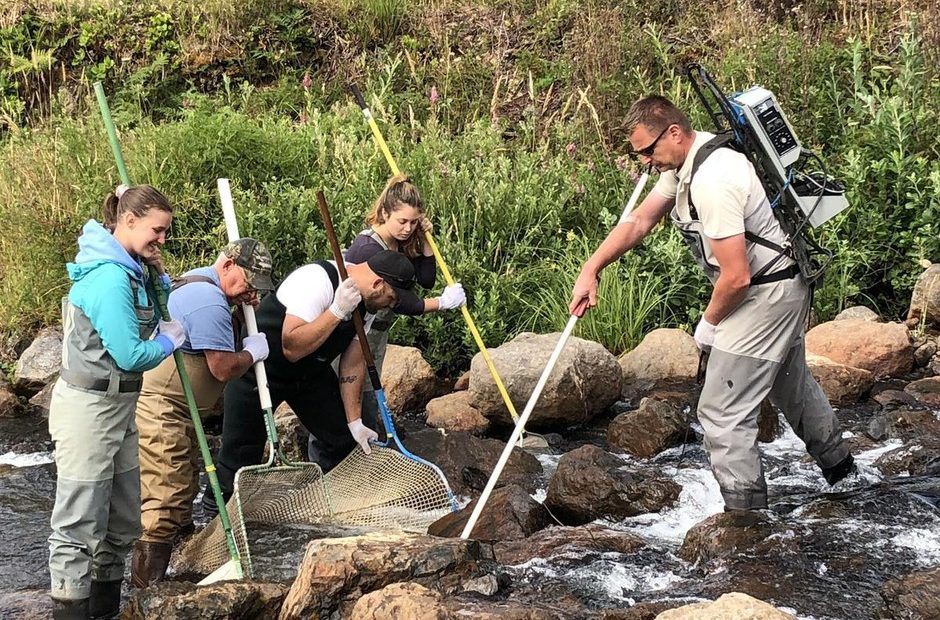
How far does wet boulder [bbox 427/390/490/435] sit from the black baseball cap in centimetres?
181

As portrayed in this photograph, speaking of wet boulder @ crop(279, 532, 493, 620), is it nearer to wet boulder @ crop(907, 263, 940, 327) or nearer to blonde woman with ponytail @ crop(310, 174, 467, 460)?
blonde woman with ponytail @ crop(310, 174, 467, 460)

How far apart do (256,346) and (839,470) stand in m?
3.21

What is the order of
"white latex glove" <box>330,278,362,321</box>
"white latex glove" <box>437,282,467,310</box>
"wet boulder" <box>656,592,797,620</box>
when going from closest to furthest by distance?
"wet boulder" <box>656,592,797,620</box>, "white latex glove" <box>330,278,362,321</box>, "white latex glove" <box>437,282,467,310</box>

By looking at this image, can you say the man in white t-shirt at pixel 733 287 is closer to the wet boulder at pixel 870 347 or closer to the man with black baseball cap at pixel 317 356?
the man with black baseball cap at pixel 317 356

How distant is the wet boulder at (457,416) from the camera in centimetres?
734

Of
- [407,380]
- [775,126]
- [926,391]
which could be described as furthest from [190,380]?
[926,391]

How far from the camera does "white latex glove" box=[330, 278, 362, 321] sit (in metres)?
5.38

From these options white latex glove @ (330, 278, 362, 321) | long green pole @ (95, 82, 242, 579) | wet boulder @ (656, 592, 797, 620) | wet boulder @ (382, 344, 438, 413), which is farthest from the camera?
wet boulder @ (382, 344, 438, 413)

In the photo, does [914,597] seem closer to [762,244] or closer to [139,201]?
[762,244]

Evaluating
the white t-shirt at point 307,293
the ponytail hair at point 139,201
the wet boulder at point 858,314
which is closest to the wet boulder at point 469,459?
the white t-shirt at point 307,293

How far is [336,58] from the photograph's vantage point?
43.0ft

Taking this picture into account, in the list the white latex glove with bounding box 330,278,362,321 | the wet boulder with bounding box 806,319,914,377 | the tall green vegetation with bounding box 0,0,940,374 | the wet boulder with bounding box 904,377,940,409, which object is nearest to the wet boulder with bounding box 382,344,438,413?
the tall green vegetation with bounding box 0,0,940,374

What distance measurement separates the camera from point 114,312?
417cm

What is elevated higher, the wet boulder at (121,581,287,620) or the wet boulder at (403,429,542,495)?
the wet boulder at (121,581,287,620)
